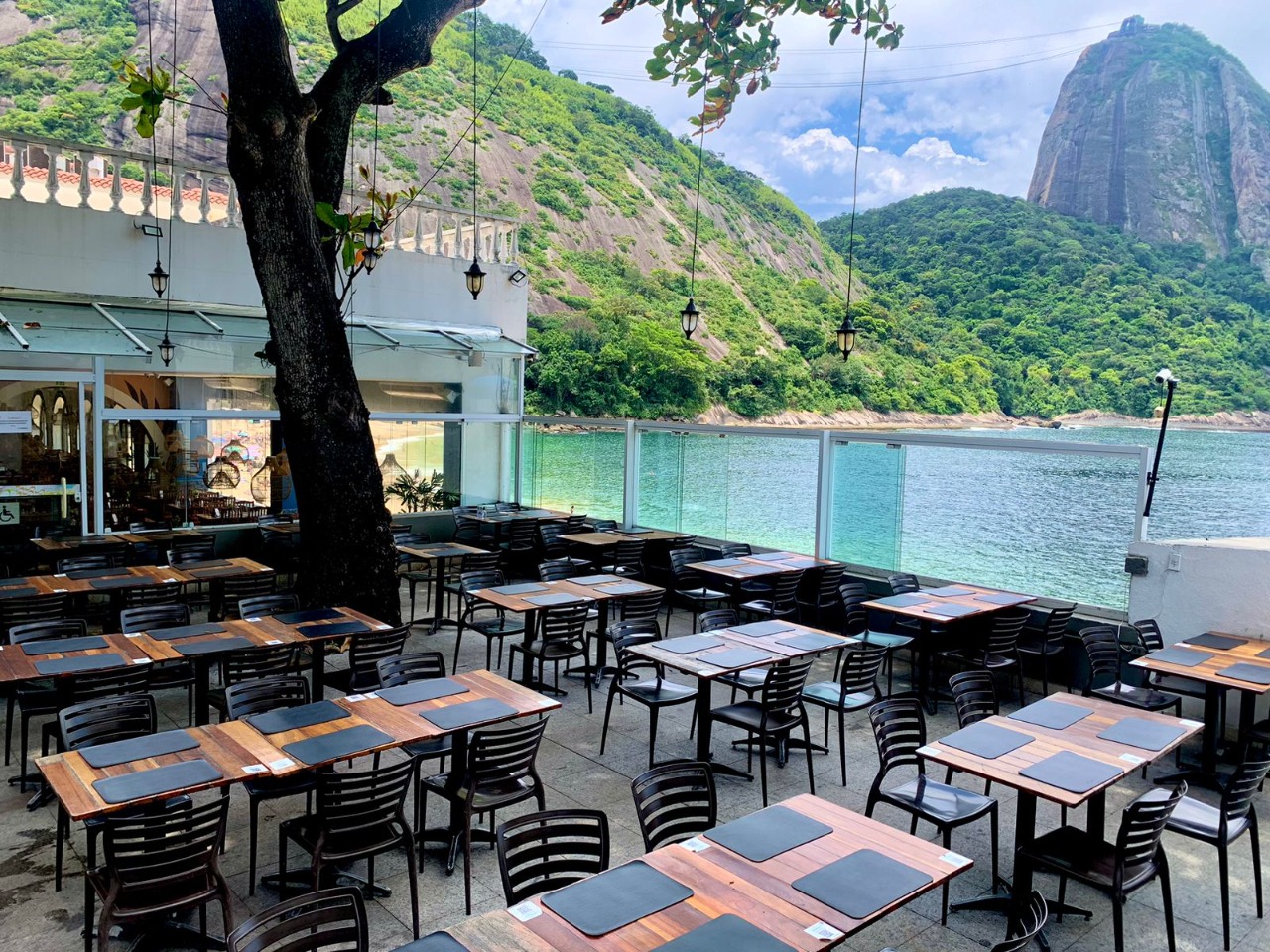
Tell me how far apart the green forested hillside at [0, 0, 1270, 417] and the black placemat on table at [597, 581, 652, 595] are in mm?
7905

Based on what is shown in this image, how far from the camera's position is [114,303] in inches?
463

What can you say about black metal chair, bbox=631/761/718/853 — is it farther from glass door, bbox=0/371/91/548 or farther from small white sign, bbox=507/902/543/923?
glass door, bbox=0/371/91/548

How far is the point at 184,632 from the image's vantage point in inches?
257

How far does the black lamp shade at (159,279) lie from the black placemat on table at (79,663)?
22.9 feet

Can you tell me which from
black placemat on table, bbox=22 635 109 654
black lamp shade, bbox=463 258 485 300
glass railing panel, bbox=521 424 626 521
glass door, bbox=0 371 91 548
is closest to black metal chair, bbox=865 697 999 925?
black placemat on table, bbox=22 635 109 654

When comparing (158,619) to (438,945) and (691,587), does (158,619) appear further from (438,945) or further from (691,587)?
(691,587)

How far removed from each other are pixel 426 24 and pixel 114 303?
6034 mm

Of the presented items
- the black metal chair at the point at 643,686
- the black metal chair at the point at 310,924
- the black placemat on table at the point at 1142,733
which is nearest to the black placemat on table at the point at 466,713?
the black metal chair at the point at 643,686

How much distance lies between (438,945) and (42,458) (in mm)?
10400

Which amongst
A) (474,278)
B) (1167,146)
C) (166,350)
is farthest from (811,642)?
(1167,146)

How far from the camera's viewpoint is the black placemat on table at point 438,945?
288 cm

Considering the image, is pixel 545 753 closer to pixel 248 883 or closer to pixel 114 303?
pixel 248 883

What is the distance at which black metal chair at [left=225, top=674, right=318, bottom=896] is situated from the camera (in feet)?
15.5

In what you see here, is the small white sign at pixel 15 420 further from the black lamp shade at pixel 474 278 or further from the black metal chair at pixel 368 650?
the black metal chair at pixel 368 650
